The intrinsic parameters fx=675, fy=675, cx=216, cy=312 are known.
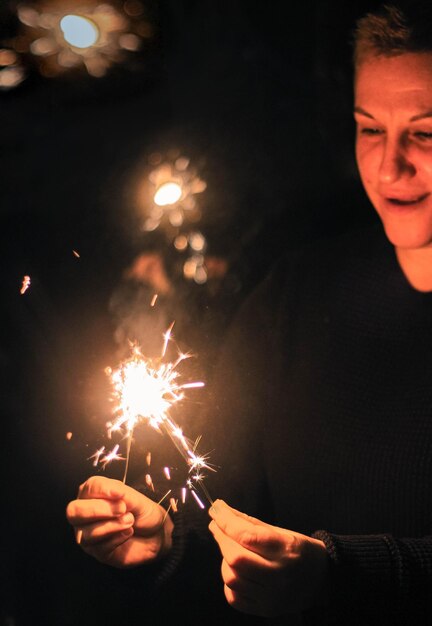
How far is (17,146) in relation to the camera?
1.36 m

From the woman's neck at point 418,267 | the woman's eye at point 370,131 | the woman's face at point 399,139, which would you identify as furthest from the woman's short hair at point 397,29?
the woman's neck at point 418,267

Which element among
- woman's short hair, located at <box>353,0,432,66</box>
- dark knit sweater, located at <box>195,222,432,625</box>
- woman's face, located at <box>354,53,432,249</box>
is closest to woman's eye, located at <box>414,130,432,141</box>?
woman's face, located at <box>354,53,432,249</box>

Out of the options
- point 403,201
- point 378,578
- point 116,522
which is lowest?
point 378,578

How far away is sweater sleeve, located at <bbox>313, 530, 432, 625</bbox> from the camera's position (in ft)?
3.04

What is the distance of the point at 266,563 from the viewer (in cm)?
86

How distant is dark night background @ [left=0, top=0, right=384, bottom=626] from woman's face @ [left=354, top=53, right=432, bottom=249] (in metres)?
0.14

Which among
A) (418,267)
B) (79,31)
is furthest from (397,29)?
(79,31)

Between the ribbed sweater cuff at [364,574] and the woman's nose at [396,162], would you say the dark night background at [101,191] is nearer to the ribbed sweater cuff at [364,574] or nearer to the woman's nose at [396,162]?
the woman's nose at [396,162]

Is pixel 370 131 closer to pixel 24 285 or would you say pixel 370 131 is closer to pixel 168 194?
pixel 168 194

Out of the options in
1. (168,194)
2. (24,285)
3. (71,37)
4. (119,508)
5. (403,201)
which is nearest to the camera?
(119,508)

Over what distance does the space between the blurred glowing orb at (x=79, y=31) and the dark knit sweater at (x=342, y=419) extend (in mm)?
605

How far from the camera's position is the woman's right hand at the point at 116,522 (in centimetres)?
102

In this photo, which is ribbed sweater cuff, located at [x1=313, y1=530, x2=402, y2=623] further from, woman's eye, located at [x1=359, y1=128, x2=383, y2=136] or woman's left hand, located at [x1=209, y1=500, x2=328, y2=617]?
woman's eye, located at [x1=359, y1=128, x2=383, y2=136]

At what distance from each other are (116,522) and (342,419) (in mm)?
452
